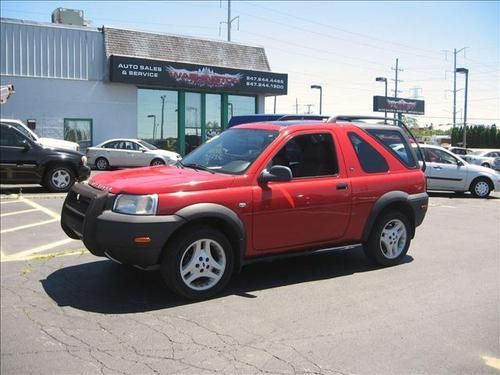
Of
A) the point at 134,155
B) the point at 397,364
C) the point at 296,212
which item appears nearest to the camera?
the point at 397,364

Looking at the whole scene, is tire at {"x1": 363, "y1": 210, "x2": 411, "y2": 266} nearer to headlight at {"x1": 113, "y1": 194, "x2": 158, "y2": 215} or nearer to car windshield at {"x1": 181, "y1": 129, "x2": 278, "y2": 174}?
car windshield at {"x1": 181, "y1": 129, "x2": 278, "y2": 174}

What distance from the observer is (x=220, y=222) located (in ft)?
17.5

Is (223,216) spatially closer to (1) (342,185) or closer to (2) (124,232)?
(2) (124,232)

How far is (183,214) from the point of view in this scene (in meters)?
5.01

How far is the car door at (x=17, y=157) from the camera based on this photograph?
13.2m

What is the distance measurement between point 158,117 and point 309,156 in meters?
24.7

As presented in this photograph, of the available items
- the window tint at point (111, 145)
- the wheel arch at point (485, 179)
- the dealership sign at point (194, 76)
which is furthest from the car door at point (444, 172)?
the dealership sign at point (194, 76)

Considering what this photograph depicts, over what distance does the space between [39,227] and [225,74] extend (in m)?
Answer: 22.9

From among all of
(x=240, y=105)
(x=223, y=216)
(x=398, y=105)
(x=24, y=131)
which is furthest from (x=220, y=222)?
(x=398, y=105)

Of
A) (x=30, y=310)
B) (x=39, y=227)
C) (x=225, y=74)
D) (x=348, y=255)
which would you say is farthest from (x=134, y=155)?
(x=30, y=310)

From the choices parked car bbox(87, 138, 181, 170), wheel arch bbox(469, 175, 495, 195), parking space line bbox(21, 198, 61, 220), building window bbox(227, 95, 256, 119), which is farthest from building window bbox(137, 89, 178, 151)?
wheel arch bbox(469, 175, 495, 195)

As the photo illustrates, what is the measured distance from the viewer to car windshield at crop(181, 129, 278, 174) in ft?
18.9

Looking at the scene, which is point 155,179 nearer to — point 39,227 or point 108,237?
point 108,237

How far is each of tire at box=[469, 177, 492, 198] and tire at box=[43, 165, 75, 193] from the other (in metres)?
11.3
